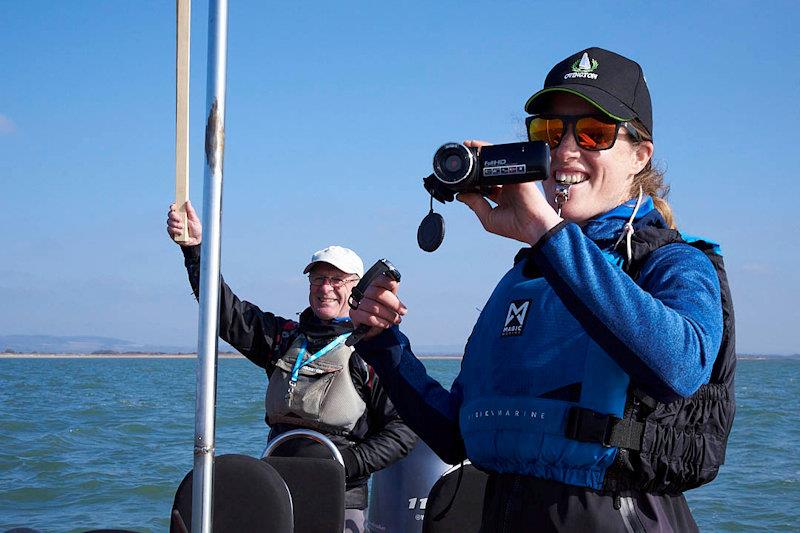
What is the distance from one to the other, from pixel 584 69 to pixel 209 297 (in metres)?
0.86

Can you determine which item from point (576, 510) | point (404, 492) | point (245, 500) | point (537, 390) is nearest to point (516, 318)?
point (537, 390)

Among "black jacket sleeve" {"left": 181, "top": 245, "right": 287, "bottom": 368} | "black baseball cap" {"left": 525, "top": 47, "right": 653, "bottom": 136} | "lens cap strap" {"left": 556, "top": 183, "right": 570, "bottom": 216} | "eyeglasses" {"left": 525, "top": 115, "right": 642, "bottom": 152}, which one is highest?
"black baseball cap" {"left": 525, "top": 47, "right": 653, "bottom": 136}

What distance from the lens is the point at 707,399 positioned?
5.85ft

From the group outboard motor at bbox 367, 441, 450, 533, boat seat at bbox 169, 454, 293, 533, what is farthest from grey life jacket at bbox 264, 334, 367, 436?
boat seat at bbox 169, 454, 293, 533

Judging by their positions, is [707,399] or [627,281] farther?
[707,399]

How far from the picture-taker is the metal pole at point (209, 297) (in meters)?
1.85

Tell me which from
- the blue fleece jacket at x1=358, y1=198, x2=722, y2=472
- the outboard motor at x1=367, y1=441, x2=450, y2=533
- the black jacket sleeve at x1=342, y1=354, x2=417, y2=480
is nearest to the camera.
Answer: the blue fleece jacket at x1=358, y1=198, x2=722, y2=472

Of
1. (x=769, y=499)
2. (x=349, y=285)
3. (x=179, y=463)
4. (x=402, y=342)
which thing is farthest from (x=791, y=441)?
(x=402, y=342)

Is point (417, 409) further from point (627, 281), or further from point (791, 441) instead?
point (791, 441)

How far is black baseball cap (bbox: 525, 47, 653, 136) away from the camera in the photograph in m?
1.92

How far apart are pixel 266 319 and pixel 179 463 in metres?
9.91

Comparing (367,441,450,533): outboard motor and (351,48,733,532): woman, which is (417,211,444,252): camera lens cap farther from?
(367,441,450,533): outboard motor

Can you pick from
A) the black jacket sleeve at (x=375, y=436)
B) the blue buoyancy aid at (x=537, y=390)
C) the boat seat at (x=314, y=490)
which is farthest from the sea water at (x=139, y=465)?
the blue buoyancy aid at (x=537, y=390)

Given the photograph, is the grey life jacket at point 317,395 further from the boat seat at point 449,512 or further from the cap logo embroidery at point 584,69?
the cap logo embroidery at point 584,69
